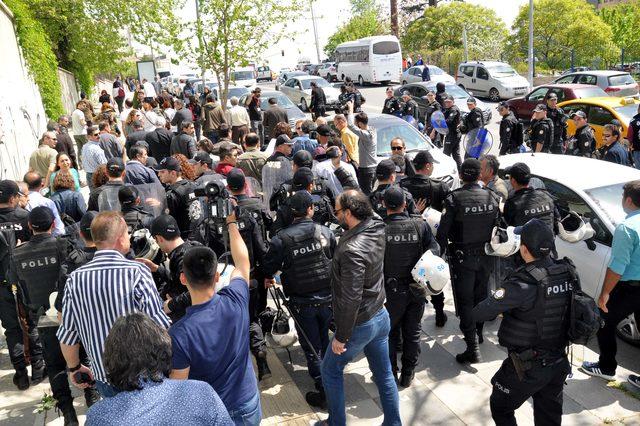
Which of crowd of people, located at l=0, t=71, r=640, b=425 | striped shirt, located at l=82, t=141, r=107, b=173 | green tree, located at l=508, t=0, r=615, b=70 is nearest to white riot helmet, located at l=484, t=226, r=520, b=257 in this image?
crowd of people, located at l=0, t=71, r=640, b=425

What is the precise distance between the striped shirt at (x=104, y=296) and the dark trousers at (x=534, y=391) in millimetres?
2284

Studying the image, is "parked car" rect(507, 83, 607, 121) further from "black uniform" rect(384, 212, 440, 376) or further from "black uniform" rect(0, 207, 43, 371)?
"black uniform" rect(0, 207, 43, 371)

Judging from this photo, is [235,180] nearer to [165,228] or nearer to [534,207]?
[165,228]

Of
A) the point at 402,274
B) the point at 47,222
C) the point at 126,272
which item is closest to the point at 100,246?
the point at 126,272

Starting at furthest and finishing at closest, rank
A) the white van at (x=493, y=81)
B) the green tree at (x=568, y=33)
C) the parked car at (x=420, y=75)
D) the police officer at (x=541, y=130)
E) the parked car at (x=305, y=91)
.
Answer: the green tree at (x=568, y=33), the parked car at (x=420, y=75), the white van at (x=493, y=81), the parked car at (x=305, y=91), the police officer at (x=541, y=130)

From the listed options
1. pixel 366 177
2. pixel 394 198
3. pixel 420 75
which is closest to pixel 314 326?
pixel 394 198

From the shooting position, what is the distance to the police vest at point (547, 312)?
3637 millimetres

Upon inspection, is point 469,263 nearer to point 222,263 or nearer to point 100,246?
point 222,263

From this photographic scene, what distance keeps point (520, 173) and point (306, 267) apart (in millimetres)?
2430

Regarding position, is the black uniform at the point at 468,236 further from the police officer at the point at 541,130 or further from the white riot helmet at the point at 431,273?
the police officer at the point at 541,130

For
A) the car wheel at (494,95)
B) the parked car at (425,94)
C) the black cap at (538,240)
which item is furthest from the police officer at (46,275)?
the car wheel at (494,95)

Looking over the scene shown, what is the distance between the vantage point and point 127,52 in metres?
26.5

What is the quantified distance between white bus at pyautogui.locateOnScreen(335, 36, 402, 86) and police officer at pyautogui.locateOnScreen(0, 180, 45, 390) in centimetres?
3267

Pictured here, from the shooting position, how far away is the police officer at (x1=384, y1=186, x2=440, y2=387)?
4750mm
